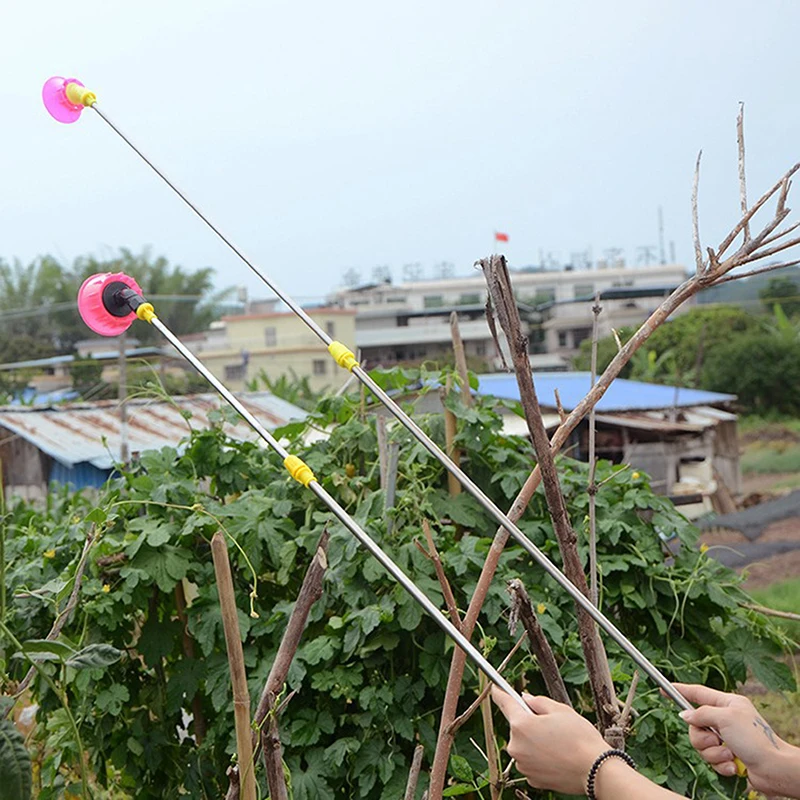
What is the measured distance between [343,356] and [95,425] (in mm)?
11629

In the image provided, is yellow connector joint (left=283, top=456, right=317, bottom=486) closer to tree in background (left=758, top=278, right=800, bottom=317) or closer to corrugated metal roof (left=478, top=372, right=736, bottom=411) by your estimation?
corrugated metal roof (left=478, top=372, right=736, bottom=411)

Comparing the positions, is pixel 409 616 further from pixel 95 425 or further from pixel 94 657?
pixel 95 425

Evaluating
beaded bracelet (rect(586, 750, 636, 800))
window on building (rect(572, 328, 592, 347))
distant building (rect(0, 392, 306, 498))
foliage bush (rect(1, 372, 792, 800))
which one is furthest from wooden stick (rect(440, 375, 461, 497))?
window on building (rect(572, 328, 592, 347))

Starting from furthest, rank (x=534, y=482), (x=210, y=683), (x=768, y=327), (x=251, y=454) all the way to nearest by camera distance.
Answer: (x=768, y=327) → (x=251, y=454) → (x=210, y=683) → (x=534, y=482)

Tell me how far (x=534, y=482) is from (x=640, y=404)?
49.6ft

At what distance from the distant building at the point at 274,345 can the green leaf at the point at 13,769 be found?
29.4 meters

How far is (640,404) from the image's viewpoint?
53.5 ft

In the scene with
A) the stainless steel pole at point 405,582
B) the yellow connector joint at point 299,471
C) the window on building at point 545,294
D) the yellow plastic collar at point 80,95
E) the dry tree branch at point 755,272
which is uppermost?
the window on building at point 545,294

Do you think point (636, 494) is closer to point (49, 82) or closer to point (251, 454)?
point (251, 454)

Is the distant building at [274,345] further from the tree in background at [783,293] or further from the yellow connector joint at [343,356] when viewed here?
the yellow connector joint at [343,356]

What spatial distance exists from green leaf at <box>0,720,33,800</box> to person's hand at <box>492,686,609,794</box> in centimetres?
63

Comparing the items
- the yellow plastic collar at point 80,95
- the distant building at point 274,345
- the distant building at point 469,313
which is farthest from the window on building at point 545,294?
the yellow plastic collar at point 80,95

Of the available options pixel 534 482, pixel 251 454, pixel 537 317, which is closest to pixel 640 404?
pixel 251 454

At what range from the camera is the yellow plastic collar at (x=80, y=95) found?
168 cm
